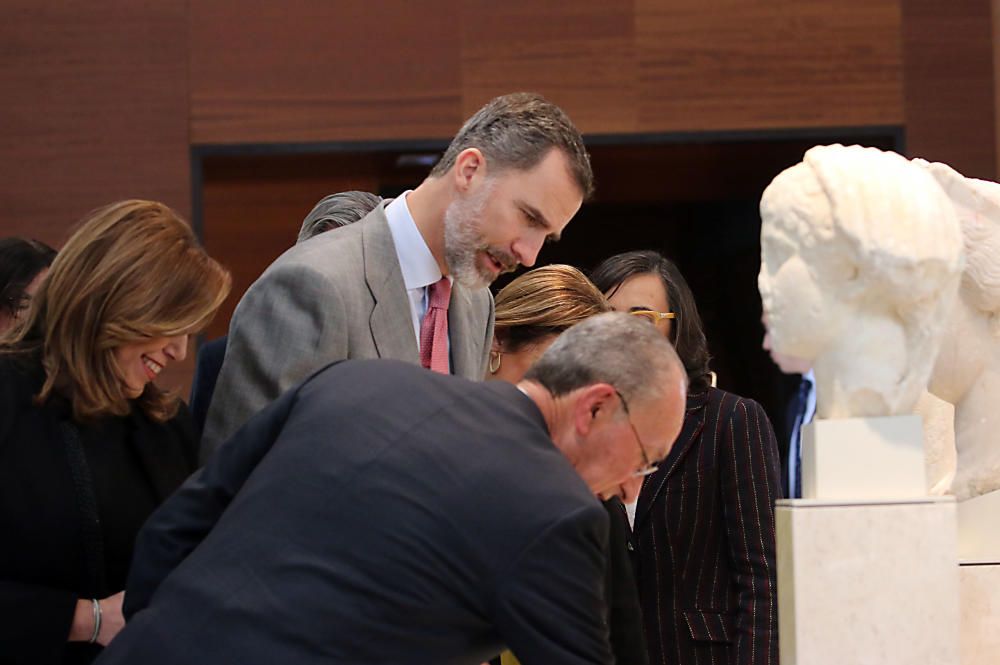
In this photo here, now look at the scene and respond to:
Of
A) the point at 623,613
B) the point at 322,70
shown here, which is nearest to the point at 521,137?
the point at 623,613

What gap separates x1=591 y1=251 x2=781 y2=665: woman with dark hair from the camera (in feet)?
9.16

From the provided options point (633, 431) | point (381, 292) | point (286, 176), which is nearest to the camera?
point (633, 431)

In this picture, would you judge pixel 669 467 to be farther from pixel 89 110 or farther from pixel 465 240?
pixel 89 110

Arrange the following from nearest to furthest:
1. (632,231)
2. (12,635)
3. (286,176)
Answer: (12,635), (286,176), (632,231)

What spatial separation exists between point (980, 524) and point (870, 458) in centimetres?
44

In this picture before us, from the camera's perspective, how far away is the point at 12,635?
206 cm

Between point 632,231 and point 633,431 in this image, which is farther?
point 632,231

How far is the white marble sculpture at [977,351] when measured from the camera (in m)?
2.59

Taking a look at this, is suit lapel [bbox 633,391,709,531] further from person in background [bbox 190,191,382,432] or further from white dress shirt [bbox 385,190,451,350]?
person in background [bbox 190,191,382,432]

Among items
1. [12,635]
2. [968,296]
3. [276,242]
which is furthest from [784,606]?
[276,242]

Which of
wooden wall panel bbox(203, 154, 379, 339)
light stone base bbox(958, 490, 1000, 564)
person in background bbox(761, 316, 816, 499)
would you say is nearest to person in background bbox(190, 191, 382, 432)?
light stone base bbox(958, 490, 1000, 564)

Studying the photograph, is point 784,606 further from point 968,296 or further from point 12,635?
point 12,635

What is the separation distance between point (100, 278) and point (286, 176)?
11.8 ft

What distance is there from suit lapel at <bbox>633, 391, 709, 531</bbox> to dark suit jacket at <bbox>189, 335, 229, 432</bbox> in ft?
3.02
